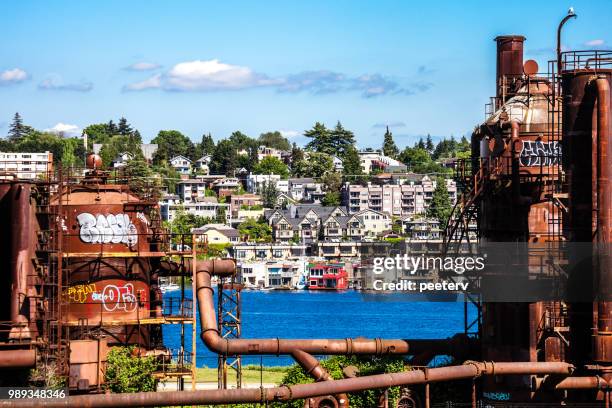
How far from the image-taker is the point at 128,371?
165 feet

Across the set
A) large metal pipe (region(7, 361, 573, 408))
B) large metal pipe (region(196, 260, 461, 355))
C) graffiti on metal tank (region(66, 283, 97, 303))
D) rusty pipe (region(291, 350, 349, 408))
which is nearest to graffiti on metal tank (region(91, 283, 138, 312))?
graffiti on metal tank (region(66, 283, 97, 303))

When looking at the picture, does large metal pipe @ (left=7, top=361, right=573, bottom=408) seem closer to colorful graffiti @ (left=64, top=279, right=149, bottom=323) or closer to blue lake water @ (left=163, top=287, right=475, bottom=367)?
colorful graffiti @ (left=64, top=279, right=149, bottom=323)

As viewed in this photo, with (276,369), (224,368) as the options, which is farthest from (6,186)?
(276,369)

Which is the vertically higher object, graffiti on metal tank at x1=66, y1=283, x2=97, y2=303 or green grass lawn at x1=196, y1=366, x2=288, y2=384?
graffiti on metal tank at x1=66, y1=283, x2=97, y2=303

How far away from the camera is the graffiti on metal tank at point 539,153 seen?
1887 inches

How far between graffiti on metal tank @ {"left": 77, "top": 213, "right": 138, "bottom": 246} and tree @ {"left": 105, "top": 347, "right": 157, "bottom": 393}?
15.0ft

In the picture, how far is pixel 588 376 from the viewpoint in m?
43.0

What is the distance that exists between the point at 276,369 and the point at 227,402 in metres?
38.5

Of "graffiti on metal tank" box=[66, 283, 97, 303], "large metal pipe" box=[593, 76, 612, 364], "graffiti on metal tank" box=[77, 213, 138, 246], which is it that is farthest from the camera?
"graffiti on metal tank" box=[77, 213, 138, 246]

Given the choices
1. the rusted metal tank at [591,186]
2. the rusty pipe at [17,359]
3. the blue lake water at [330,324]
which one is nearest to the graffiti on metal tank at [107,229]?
the rusty pipe at [17,359]

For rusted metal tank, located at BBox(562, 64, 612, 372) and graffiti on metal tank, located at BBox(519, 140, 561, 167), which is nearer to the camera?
rusted metal tank, located at BBox(562, 64, 612, 372)

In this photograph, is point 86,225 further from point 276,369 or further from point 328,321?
point 328,321

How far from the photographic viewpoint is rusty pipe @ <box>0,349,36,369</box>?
46594mm

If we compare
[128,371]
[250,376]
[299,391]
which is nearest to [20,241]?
A: [128,371]
